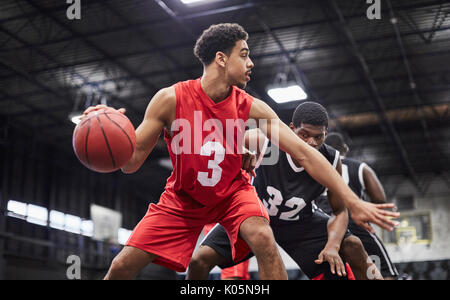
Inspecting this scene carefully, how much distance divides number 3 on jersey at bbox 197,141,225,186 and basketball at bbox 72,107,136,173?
46 cm

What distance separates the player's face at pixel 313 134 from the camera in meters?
4.04

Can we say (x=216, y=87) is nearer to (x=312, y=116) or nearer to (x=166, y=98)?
(x=166, y=98)

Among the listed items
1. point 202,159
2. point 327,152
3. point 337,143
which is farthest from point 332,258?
point 337,143

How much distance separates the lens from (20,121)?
58.4ft

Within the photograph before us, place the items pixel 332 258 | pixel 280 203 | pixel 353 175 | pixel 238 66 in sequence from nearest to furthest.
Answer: pixel 238 66
pixel 332 258
pixel 280 203
pixel 353 175

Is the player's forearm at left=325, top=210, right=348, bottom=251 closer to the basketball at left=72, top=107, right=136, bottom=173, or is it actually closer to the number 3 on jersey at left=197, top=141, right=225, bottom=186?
the number 3 on jersey at left=197, top=141, right=225, bottom=186

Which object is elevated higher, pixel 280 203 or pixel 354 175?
pixel 354 175

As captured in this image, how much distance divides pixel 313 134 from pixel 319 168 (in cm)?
102

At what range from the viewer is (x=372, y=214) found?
267 centimetres

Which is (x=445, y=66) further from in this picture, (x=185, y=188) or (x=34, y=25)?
(x=185, y=188)

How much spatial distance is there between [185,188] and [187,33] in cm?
1047

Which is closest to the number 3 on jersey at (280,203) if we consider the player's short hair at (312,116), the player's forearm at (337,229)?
the player's forearm at (337,229)

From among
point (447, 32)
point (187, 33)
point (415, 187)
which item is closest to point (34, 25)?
point (187, 33)

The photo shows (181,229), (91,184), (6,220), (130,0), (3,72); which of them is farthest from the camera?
(91,184)
